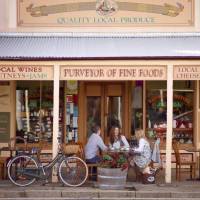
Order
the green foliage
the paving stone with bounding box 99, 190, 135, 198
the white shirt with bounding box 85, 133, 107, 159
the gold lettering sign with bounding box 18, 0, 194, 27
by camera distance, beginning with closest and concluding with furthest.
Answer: the paving stone with bounding box 99, 190, 135, 198 → the green foliage → the white shirt with bounding box 85, 133, 107, 159 → the gold lettering sign with bounding box 18, 0, 194, 27

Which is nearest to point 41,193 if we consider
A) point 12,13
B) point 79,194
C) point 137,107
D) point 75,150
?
point 79,194

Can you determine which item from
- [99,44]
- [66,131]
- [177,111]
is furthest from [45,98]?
[177,111]

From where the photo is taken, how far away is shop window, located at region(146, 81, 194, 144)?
19.0 meters

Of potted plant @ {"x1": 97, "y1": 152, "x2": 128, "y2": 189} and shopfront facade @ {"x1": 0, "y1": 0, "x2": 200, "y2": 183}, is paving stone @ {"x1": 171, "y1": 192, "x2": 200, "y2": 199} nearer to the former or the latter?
potted plant @ {"x1": 97, "y1": 152, "x2": 128, "y2": 189}

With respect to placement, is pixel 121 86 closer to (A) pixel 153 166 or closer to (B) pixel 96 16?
(B) pixel 96 16

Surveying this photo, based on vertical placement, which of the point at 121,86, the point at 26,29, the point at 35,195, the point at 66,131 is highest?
the point at 26,29

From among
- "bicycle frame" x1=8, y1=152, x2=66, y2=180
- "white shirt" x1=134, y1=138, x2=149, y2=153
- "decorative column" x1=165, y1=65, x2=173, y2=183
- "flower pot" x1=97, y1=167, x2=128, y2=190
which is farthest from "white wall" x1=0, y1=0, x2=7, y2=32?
"flower pot" x1=97, y1=167, x2=128, y2=190

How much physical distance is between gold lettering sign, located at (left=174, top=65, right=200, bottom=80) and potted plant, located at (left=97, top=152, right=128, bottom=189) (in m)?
2.34

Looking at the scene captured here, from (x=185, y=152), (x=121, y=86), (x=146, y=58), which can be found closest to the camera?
(x=146, y=58)

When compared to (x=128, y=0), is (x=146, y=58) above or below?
below

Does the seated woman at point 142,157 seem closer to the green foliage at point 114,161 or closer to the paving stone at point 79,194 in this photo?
the green foliage at point 114,161

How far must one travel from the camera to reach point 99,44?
17578mm

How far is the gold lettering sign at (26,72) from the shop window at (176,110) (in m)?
4.02

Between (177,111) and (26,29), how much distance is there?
4.78 meters
